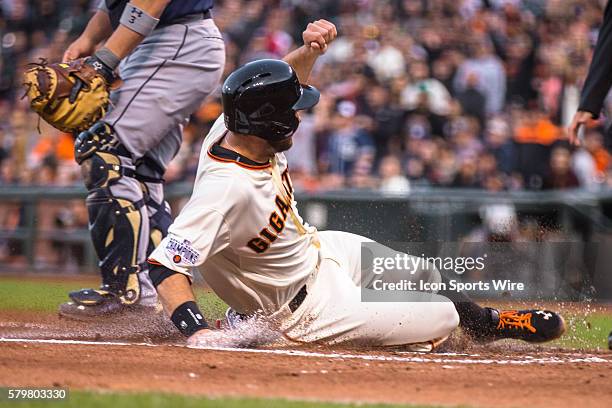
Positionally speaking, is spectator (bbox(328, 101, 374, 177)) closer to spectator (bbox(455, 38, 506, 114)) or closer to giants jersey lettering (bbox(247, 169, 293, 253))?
spectator (bbox(455, 38, 506, 114))

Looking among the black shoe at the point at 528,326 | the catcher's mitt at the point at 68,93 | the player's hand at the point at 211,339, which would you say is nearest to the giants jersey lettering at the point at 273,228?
the player's hand at the point at 211,339

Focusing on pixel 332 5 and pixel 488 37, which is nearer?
pixel 488 37

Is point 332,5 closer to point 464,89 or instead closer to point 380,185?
→ point 464,89

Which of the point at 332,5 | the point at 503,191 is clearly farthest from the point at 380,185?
the point at 332,5

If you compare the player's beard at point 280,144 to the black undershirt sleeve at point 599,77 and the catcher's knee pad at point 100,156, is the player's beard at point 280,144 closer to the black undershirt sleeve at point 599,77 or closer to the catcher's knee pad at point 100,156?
the catcher's knee pad at point 100,156

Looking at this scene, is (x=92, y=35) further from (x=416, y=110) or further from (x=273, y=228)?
(x=416, y=110)

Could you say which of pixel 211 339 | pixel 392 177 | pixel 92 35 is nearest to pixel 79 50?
pixel 92 35
